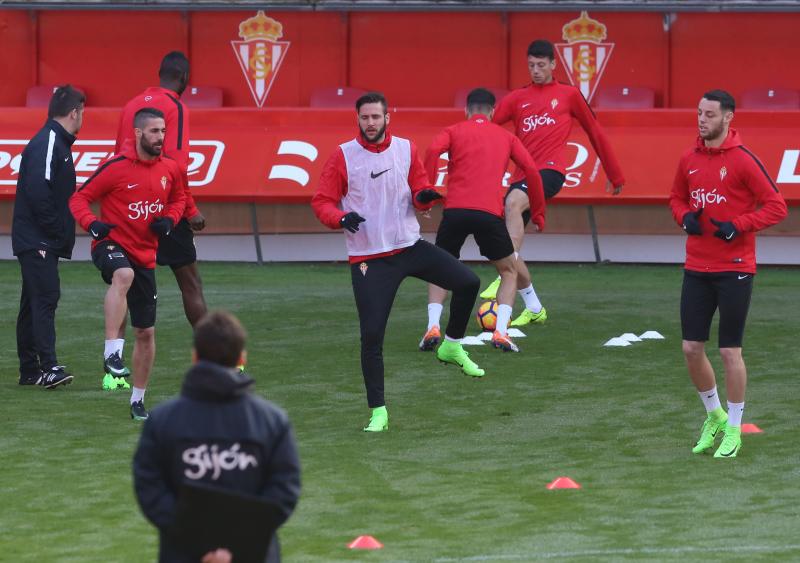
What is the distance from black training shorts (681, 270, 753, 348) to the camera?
8797 millimetres

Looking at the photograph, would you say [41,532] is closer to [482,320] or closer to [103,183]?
[103,183]

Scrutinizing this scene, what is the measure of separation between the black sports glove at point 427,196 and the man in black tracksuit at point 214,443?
5.04m

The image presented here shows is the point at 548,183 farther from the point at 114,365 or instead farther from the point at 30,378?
the point at 30,378

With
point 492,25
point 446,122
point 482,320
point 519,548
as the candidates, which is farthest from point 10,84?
point 519,548

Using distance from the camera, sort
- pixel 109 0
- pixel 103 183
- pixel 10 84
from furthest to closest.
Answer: pixel 10 84, pixel 109 0, pixel 103 183

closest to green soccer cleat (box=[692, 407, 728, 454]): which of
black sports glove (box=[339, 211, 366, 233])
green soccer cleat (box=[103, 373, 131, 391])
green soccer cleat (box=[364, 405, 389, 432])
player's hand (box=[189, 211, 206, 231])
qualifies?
green soccer cleat (box=[364, 405, 389, 432])

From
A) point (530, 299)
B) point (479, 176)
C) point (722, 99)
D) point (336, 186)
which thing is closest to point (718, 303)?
point (722, 99)

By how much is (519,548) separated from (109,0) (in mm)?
20271

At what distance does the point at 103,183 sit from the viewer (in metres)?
10.3

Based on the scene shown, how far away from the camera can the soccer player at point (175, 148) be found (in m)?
11.4

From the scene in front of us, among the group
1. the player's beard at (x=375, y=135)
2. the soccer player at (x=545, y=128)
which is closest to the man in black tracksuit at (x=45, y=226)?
Result: the player's beard at (x=375, y=135)

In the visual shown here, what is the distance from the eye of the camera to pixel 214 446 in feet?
15.0

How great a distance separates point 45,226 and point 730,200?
4.81 m

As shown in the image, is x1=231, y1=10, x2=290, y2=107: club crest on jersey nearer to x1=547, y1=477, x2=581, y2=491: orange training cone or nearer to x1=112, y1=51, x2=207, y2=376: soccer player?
x1=112, y1=51, x2=207, y2=376: soccer player
